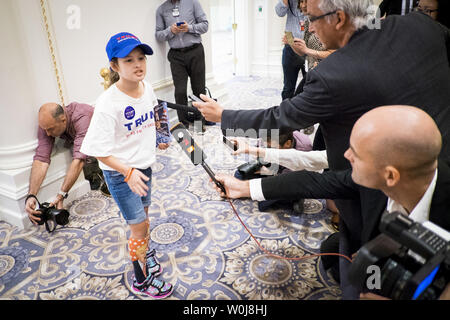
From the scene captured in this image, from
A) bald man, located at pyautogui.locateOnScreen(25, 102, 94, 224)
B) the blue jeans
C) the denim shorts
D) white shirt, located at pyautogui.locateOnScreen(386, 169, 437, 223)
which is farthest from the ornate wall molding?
white shirt, located at pyautogui.locateOnScreen(386, 169, 437, 223)

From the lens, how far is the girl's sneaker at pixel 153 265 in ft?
6.89

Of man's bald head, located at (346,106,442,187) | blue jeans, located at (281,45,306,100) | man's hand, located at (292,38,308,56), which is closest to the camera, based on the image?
man's bald head, located at (346,106,442,187)

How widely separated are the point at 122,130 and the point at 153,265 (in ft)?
3.08

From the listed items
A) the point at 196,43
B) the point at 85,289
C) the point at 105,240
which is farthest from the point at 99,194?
the point at 196,43

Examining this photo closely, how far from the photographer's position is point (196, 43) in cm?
442

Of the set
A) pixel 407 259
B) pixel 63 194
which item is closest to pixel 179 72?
pixel 63 194

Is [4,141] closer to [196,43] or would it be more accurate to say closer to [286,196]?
[286,196]

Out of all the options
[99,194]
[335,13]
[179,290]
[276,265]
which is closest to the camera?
[335,13]

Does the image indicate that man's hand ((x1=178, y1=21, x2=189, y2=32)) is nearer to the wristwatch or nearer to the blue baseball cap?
the wristwatch

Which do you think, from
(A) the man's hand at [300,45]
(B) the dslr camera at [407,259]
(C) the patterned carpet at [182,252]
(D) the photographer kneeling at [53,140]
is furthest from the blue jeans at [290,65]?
(B) the dslr camera at [407,259]

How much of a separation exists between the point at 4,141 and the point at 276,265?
2.37 meters

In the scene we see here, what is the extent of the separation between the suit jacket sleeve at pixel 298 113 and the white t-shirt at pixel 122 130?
0.47m

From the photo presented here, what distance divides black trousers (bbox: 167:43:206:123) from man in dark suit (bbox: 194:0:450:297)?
3029mm

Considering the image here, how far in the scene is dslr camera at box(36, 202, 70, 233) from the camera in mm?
2585
